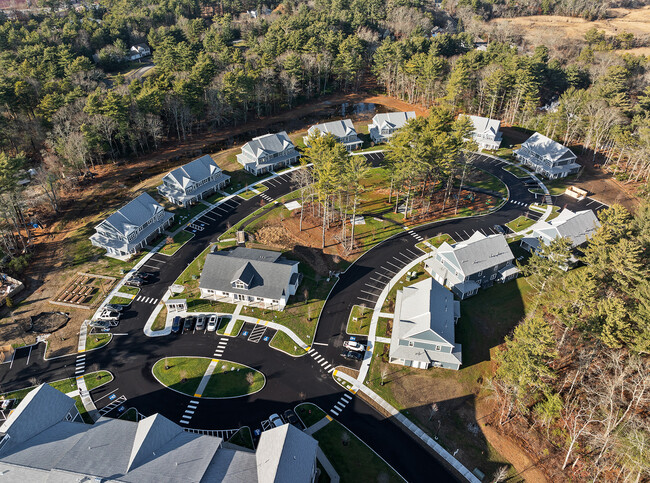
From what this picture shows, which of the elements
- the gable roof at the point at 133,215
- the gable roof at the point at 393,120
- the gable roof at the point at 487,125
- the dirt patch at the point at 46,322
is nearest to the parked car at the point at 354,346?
the dirt patch at the point at 46,322

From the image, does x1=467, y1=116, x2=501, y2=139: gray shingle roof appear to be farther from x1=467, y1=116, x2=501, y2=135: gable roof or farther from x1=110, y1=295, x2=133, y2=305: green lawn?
x1=110, y1=295, x2=133, y2=305: green lawn

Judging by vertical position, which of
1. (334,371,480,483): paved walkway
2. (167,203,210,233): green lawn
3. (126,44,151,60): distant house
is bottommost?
(334,371,480,483): paved walkway

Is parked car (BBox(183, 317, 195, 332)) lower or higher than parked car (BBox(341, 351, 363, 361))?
higher

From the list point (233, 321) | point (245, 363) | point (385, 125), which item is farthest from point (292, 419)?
point (385, 125)

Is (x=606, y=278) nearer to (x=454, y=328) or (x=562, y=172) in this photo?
(x=454, y=328)

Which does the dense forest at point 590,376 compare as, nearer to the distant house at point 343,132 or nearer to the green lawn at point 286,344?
the green lawn at point 286,344

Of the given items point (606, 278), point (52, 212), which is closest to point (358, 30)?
point (52, 212)

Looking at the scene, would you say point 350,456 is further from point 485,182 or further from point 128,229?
point 485,182

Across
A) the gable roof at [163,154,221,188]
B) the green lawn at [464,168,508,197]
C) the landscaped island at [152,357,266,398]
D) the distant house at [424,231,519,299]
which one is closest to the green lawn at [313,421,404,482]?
the landscaped island at [152,357,266,398]
